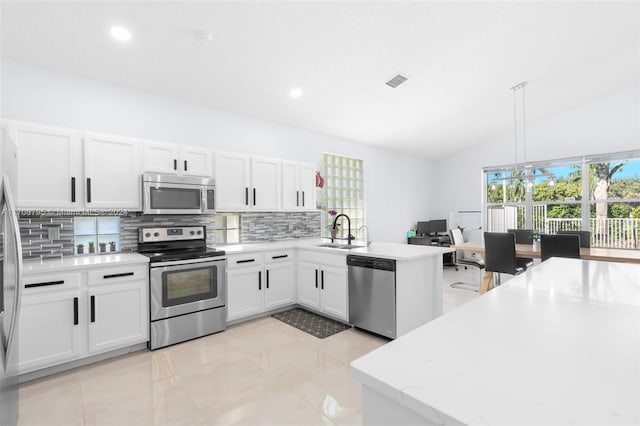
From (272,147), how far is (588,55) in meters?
4.35

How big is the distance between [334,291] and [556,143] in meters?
5.53

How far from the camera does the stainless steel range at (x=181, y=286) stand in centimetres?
288

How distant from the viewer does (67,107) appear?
3029 mm

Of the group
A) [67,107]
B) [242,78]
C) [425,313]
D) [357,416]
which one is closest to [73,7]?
[67,107]

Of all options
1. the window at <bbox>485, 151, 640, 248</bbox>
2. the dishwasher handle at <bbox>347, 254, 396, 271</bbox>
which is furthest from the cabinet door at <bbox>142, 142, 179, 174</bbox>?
the window at <bbox>485, 151, 640, 248</bbox>

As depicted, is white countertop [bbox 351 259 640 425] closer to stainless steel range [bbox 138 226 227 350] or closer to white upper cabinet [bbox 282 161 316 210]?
stainless steel range [bbox 138 226 227 350]

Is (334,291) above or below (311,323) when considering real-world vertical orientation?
above

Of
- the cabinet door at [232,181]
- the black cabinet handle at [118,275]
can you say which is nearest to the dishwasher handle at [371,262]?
the cabinet door at [232,181]

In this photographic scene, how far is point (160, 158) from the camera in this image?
129 inches

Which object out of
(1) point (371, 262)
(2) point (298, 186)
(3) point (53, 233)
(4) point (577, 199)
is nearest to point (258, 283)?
(1) point (371, 262)

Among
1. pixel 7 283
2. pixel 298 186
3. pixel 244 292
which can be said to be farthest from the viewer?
pixel 298 186

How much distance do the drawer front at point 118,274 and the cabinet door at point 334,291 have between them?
6.08ft

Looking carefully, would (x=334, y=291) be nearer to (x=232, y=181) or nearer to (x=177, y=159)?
(x=232, y=181)

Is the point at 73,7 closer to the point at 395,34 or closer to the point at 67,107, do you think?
the point at 67,107
